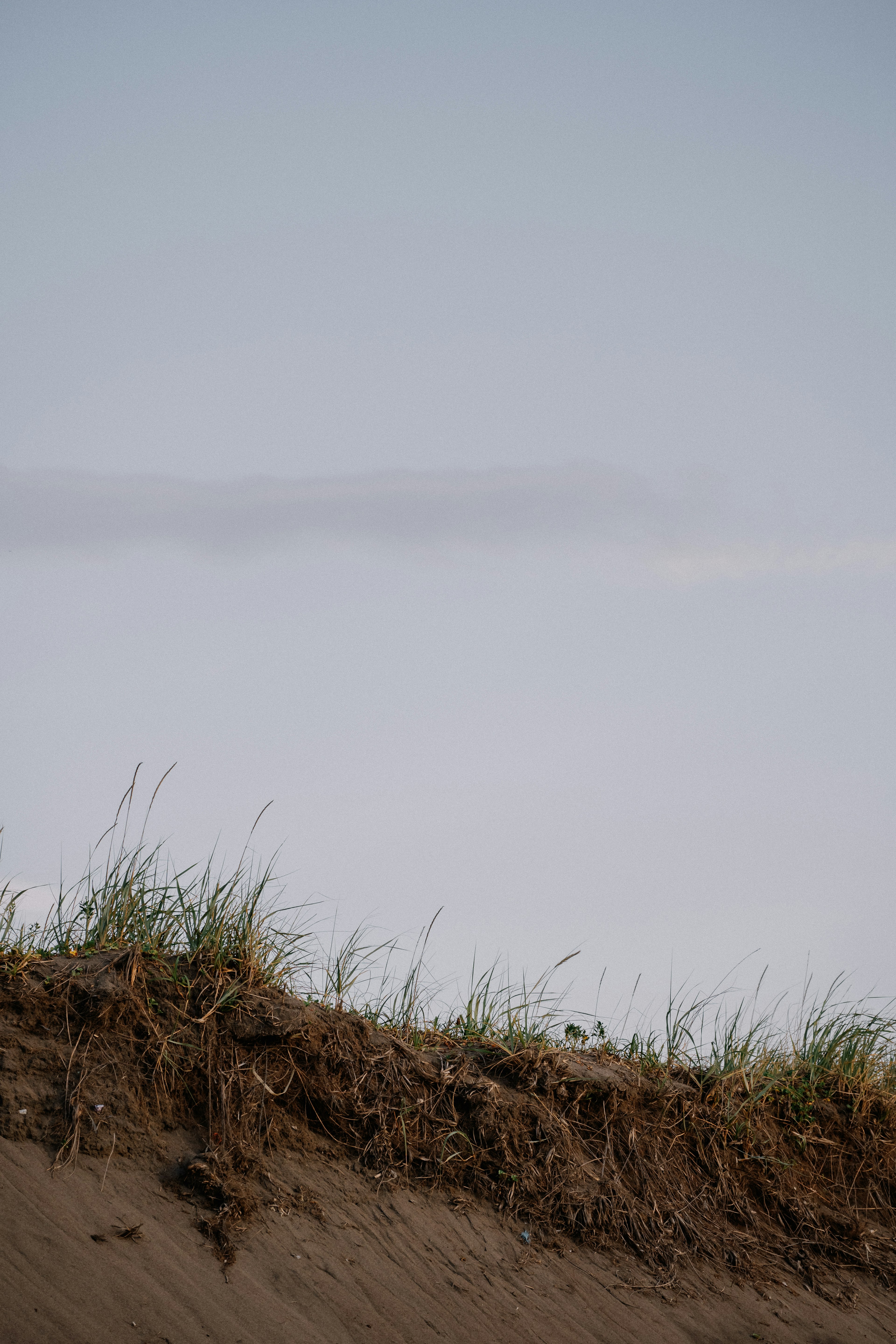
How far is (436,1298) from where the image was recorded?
3875mm

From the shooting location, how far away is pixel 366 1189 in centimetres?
419

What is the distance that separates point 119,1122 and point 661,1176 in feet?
8.70

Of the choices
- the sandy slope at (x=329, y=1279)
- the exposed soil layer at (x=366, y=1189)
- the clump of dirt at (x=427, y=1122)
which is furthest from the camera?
the clump of dirt at (x=427, y=1122)

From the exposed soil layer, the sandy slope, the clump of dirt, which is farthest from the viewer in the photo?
the clump of dirt

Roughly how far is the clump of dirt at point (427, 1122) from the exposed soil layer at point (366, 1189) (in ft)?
0.04

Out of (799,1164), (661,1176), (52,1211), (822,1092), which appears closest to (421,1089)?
(661,1176)

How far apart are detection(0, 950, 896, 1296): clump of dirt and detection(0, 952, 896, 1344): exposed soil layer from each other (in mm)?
11

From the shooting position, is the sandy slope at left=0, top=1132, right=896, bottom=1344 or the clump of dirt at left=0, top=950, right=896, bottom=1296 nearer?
the sandy slope at left=0, top=1132, right=896, bottom=1344

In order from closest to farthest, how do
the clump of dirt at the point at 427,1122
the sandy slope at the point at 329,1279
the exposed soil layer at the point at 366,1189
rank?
the sandy slope at the point at 329,1279
the exposed soil layer at the point at 366,1189
the clump of dirt at the point at 427,1122

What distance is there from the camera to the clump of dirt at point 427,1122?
12.8ft

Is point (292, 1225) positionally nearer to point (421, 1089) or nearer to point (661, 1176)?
point (421, 1089)

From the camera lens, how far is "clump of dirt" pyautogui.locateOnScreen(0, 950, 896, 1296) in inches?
154

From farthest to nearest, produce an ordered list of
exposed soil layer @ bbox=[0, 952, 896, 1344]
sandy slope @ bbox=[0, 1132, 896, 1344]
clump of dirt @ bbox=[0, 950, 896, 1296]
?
clump of dirt @ bbox=[0, 950, 896, 1296] → exposed soil layer @ bbox=[0, 952, 896, 1344] → sandy slope @ bbox=[0, 1132, 896, 1344]

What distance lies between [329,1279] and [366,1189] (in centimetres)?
47
